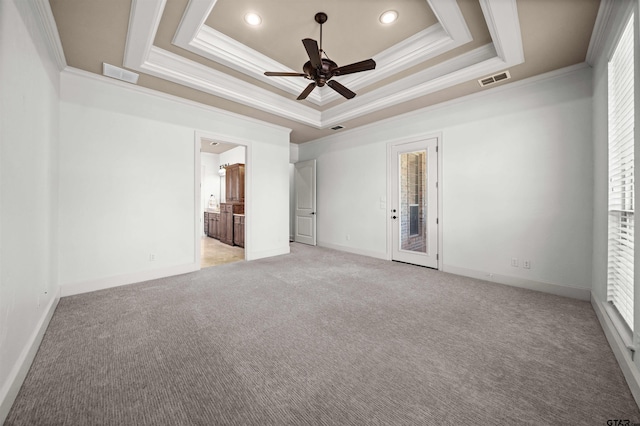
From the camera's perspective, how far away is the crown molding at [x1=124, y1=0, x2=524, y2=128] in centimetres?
241

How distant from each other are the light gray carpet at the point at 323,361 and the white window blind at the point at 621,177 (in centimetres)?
44

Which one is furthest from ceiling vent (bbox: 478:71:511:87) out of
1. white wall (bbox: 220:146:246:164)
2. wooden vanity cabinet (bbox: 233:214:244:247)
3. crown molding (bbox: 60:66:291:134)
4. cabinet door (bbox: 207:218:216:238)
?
cabinet door (bbox: 207:218:216:238)

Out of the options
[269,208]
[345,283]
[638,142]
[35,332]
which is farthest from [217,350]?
[269,208]

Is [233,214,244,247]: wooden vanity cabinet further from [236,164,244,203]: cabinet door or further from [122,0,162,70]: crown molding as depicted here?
[122,0,162,70]: crown molding

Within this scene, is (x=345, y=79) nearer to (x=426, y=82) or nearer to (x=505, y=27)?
(x=426, y=82)

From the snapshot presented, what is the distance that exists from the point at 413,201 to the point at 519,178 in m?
1.60

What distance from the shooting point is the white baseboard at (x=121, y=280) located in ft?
10.7

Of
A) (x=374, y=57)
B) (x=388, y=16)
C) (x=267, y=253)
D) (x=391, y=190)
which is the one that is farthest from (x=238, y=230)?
(x=388, y=16)

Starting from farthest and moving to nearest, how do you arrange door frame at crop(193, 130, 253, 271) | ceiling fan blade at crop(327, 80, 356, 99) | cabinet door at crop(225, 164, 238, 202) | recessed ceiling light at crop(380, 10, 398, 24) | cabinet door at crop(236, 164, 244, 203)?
1. cabinet door at crop(225, 164, 238, 202)
2. cabinet door at crop(236, 164, 244, 203)
3. door frame at crop(193, 130, 253, 271)
4. ceiling fan blade at crop(327, 80, 356, 99)
5. recessed ceiling light at crop(380, 10, 398, 24)

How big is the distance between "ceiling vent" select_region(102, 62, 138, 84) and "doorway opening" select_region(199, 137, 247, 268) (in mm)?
1889

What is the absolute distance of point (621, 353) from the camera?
1851 mm

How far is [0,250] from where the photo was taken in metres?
1.50

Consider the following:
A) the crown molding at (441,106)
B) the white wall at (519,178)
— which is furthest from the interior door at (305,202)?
the white wall at (519,178)

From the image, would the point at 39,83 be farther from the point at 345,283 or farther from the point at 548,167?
the point at 548,167
